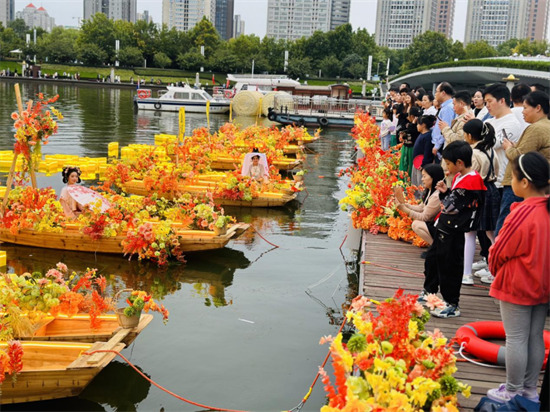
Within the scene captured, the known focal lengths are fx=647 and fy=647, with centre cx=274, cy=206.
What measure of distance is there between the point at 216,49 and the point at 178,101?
52.4m

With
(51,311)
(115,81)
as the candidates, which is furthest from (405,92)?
(115,81)

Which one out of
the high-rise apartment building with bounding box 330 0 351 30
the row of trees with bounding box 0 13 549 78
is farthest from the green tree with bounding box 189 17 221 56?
the high-rise apartment building with bounding box 330 0 351 30

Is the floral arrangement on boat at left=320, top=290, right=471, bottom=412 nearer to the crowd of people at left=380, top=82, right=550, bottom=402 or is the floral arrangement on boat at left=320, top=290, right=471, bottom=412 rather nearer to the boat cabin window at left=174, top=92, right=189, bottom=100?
the crowd of people at left=380, top=82, right=550, bottom=402

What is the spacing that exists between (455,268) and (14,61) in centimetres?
9056

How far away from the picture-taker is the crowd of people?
3.96m

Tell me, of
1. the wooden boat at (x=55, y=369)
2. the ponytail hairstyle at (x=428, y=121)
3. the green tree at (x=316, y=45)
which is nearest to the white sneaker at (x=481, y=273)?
the ponytail hairstyle at (x=428, y=121)

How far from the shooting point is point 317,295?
900cm

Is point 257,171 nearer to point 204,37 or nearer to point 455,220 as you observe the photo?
point 455,220

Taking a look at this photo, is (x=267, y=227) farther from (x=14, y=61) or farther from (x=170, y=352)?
(x=14, y=61)

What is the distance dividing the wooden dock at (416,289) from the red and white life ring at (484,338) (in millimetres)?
102

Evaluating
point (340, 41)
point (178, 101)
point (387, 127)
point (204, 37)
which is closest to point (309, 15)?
point (340, 41)

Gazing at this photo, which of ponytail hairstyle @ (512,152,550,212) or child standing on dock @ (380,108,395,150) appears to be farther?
child standing on dock @ (380,108,395,150)

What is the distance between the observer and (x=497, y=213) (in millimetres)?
6812

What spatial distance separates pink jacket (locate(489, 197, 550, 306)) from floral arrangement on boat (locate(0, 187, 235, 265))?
6.34 metres
